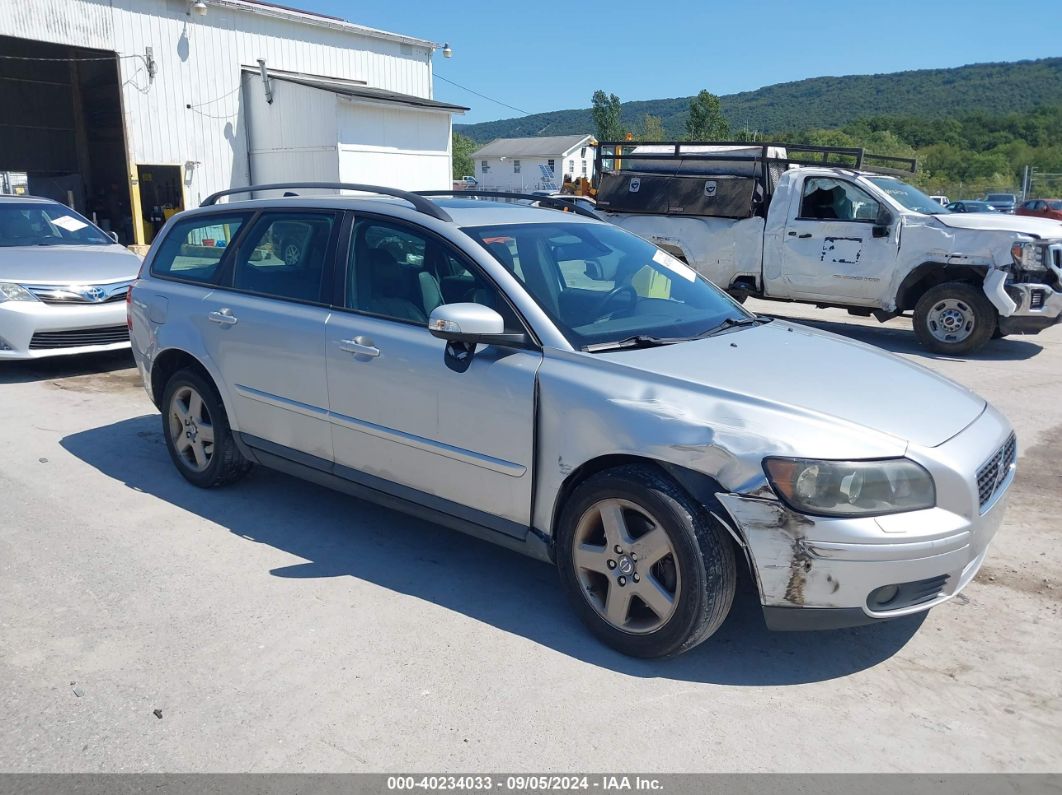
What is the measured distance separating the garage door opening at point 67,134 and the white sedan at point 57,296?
1798 cm

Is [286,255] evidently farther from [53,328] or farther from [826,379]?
[53,328]

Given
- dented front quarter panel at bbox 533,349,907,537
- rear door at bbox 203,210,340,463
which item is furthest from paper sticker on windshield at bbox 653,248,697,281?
rear door at bbox 203,210,340,463

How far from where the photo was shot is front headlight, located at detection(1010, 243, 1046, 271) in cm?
918

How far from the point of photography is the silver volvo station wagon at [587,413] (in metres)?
3.07

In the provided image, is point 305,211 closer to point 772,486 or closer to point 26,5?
point 772,486

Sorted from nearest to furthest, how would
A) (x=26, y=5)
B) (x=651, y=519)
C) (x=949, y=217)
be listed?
(x=651, y=519) < (x=949, y=217) < (x=26, y=5)

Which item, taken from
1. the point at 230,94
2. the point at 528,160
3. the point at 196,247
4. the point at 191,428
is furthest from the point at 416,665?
the point at 528,160

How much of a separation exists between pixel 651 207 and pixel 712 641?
8.71m

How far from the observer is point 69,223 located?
9820mm

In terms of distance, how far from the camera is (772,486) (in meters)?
3.03

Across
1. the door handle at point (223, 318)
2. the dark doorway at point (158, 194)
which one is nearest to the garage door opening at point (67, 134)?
the dark doorway at point (158, 194)

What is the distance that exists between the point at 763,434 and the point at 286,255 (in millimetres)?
2865

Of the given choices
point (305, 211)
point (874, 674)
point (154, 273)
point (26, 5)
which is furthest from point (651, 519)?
point (26, 5)

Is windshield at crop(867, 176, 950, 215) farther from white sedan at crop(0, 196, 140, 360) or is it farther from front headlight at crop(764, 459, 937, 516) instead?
white sedan at crop(0, 196, 140, 360)
